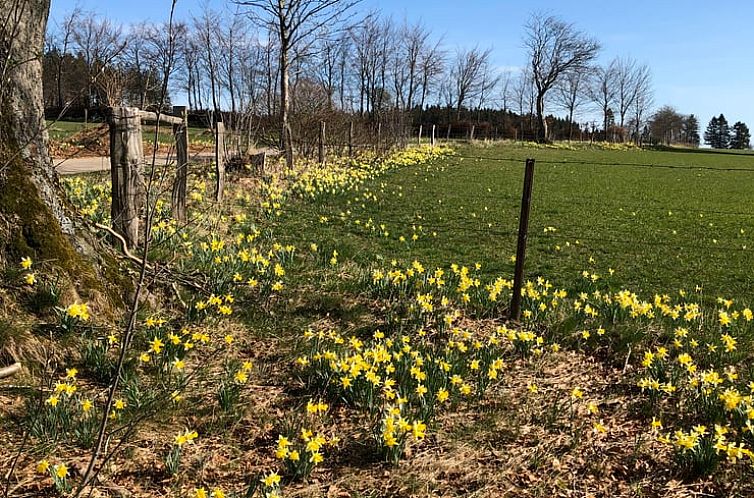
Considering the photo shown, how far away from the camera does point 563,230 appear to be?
31.4 ft

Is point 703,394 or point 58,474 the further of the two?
point 703,394

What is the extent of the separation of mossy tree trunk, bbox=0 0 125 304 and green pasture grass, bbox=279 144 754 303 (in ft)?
10.3

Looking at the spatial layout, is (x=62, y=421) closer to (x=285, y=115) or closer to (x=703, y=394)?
(x=703, y=394)

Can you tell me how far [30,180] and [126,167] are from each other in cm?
158

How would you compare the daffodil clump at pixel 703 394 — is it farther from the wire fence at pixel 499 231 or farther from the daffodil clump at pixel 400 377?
the wire fence at pixel 499 231

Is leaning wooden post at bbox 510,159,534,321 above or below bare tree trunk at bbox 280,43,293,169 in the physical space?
below

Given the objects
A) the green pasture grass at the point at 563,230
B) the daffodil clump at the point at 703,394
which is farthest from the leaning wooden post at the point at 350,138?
the daffodil clump at the point at 703,394

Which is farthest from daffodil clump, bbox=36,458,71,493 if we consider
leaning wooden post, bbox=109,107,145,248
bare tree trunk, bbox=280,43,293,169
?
bare tree trunk, bbox=280,43,293,169

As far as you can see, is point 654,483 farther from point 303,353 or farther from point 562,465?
point 303,353

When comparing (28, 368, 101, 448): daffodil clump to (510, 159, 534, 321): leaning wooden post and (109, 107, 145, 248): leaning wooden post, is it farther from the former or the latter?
(510, 159, 534, 321): leaning wooden post

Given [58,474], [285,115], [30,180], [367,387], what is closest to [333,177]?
[285,115]

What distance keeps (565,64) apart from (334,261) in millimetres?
63763

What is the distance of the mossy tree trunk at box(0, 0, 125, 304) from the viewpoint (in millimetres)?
3297

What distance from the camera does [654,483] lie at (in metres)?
2.57
